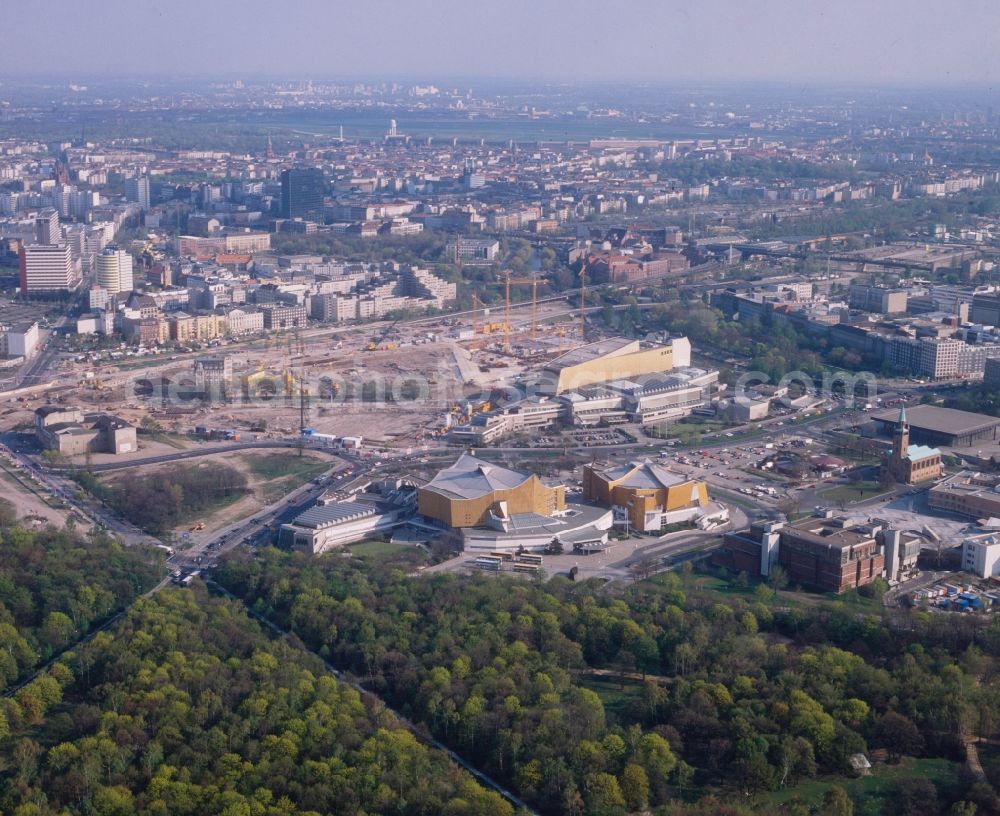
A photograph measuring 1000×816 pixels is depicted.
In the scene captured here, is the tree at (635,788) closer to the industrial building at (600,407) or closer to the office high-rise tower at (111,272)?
the industrial building at (600,407)

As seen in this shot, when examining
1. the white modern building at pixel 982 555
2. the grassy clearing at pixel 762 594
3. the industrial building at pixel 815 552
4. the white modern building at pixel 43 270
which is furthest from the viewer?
the white modern building at pixel 43 270

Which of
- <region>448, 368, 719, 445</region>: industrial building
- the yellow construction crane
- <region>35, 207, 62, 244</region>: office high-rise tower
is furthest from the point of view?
<region>35, 207, 62, 244</region>: office high-rise tower

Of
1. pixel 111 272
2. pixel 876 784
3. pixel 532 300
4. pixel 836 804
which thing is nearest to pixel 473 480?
pixel 876 784

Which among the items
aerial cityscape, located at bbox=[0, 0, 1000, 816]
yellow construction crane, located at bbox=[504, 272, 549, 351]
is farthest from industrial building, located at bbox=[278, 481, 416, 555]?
yellow construction crane, located at bbox=[504, 272, 549, 351]

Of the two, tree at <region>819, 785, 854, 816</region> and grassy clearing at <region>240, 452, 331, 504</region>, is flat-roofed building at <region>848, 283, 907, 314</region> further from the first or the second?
tree at <region>819, 785, 854, 816</region>

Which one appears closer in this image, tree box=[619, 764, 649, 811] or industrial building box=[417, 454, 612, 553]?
tree box=[619, 764, 649, 811]

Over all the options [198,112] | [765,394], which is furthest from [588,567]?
[198,112]

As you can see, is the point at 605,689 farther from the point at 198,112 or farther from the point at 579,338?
the point at 198,112

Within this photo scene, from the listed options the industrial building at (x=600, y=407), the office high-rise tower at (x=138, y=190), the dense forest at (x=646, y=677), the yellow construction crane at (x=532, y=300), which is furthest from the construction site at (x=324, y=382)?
the office high-rise tower at (x=138, y=190)
